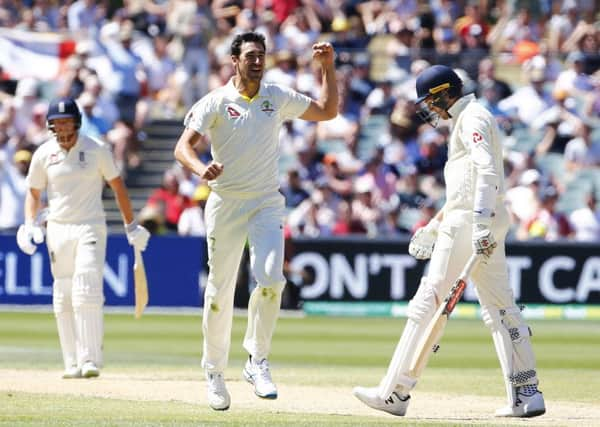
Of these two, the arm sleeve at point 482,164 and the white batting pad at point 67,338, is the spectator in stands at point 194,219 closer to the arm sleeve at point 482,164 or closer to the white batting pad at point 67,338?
the white batting pad at point 67,338

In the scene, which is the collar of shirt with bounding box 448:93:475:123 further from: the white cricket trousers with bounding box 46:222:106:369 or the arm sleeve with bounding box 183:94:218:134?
the white cricket trousers with bounding box 46:222:106:369

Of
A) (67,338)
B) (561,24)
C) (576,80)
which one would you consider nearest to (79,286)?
(67,338)

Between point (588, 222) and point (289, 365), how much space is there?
25.7 feet

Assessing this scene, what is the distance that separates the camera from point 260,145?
9359mm

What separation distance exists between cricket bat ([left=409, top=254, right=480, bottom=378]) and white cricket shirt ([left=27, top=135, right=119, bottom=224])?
359cm

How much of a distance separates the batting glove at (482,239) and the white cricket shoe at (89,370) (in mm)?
3820

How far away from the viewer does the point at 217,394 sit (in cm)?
942

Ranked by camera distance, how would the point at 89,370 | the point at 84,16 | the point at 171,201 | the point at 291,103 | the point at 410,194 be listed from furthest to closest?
1. the point at 84,16
2. the point at 171,201
3. the point at 410,194
4. the point at 89,370
5. the point at 291,103

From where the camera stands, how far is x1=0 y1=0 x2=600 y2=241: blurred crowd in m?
21.2

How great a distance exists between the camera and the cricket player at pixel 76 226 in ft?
38.3

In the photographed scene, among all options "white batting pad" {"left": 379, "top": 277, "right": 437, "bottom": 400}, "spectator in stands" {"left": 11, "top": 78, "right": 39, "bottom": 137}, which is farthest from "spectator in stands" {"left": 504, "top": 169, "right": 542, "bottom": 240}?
"white batting pad" {"left": 379, "top": 277, "right": 437, "bottom": 400}

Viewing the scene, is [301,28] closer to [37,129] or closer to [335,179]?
[335,179]

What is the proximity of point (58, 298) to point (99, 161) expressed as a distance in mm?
1106

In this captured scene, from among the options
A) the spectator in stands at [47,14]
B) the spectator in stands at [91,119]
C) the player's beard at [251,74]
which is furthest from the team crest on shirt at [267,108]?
the spectator in stands at [47,14]
